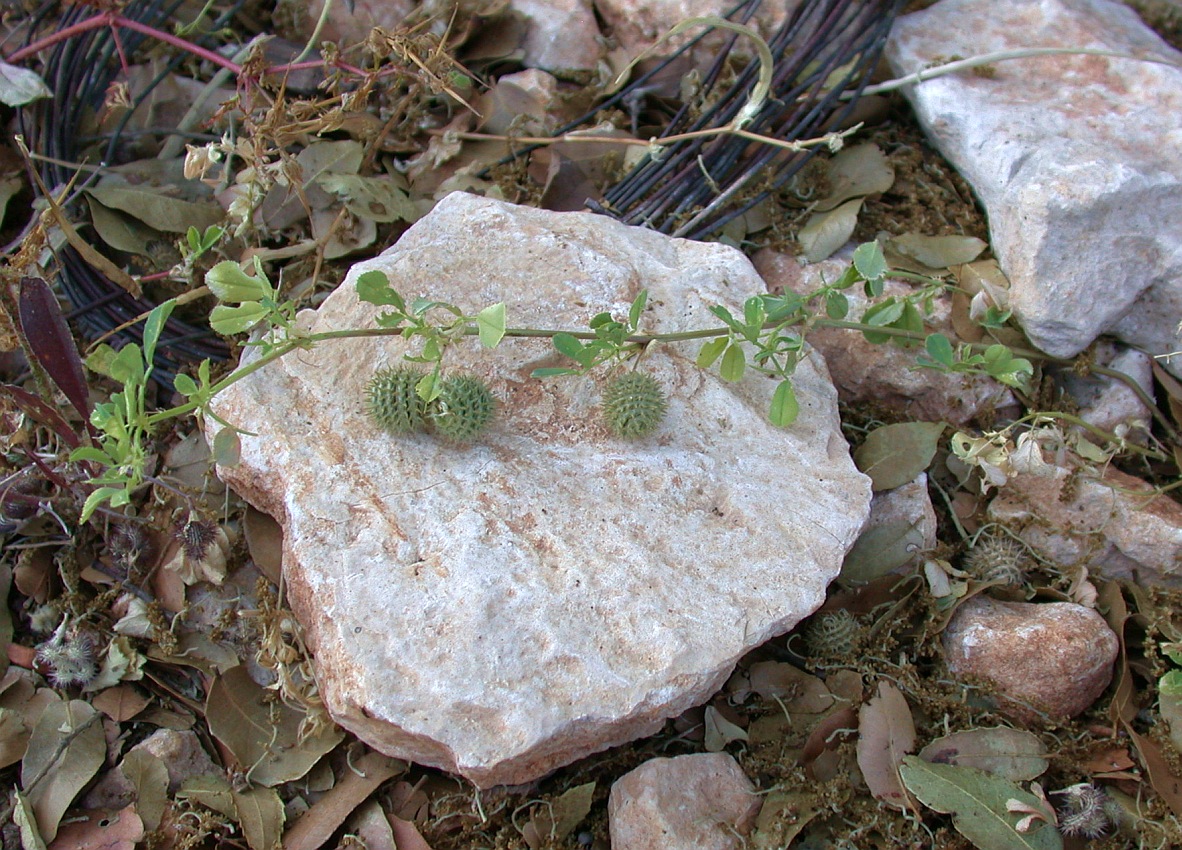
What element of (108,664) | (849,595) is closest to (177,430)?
(108,664)

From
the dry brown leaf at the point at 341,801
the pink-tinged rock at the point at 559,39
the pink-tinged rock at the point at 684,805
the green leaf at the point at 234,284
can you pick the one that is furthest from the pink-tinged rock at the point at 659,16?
the dry brown leaf at the point at 341,801

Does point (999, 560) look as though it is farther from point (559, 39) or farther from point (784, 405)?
point (559, 39)

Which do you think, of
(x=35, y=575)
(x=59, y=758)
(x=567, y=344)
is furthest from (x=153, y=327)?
(x=59, y=758)

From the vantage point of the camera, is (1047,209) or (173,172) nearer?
(1047,209)

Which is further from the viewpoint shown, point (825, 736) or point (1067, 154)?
point (1067, 154)

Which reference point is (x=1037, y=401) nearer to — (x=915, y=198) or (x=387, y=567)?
(x=915, y=198)

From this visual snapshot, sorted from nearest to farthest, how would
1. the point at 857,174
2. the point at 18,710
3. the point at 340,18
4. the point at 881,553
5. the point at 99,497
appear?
1. the point at 99,497
2. the point at 18,710
3. the point at 881,553
4. the point at 857,174
5. the point at 340,18

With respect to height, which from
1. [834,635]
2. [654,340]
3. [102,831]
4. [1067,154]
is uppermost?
[1067,154]
